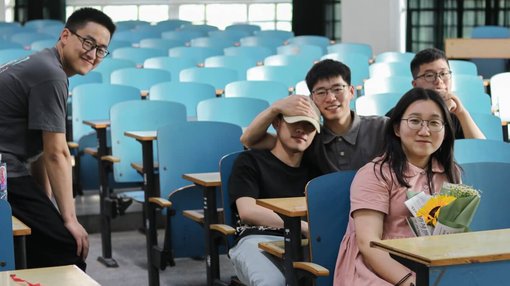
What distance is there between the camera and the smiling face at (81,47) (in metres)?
4.27

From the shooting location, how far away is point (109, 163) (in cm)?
688

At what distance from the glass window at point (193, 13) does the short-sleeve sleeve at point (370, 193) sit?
53.1ft

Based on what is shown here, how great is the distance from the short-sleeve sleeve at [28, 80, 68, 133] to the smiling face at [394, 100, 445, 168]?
129 centimetres

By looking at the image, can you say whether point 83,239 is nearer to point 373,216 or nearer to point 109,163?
point 373,216

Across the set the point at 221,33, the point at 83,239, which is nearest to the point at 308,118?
the point at 83,239

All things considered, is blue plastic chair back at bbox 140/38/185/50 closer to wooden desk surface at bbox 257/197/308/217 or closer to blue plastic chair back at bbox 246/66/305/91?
blue plastic chair back at bbox 246/66/305/91

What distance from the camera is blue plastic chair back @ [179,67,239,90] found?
29.9 ft

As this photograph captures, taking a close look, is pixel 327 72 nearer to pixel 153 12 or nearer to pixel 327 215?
pixel 327 215

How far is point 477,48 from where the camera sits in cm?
1179

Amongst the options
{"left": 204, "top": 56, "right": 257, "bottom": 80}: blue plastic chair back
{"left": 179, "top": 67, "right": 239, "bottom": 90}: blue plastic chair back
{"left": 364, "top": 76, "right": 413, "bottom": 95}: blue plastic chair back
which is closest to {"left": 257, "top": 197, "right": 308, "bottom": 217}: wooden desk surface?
{"left": 364, "top": 76, "right": 413, "bottom": 95}: blue plastic chair back

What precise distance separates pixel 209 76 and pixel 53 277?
617 cm

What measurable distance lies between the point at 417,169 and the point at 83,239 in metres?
1.33

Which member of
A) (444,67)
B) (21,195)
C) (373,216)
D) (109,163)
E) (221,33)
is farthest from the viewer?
(221,33)

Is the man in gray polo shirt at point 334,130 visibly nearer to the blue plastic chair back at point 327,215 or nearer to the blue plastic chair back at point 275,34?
the blue plastic chair back at point 327,215
